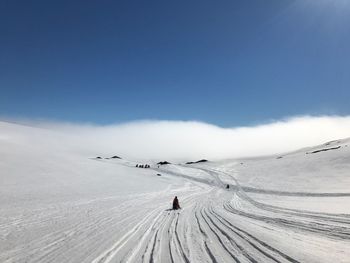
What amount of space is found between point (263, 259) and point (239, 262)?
63 cm

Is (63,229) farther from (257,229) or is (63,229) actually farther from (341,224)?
(341,224)

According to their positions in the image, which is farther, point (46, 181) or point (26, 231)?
point (46, 181)

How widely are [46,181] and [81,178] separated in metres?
8.37

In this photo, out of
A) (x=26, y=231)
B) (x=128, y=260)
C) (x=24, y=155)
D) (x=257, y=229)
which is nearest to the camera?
(x=128, y=260)

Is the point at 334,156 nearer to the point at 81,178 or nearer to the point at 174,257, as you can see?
the point at 81,178

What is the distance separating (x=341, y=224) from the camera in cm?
1383

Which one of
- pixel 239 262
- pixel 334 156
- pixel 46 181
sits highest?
pixel 334 156

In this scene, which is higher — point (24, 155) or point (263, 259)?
point (24, 155)

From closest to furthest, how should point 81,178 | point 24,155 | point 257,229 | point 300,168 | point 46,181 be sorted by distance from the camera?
point 257,229 → point 46,181 → point 81,178 → point 24,155 → point 300,168

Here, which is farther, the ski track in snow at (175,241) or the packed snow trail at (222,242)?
the ski track in snow at (175,241)

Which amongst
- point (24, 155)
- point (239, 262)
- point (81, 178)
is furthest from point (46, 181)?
point (239, 262)

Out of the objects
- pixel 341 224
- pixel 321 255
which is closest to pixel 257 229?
pixel 341 224

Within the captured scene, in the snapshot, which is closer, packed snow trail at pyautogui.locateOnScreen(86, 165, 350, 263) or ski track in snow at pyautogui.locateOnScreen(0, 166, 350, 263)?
packed snow trail at pyautogui.locateOnScreen(86, 165, 350, 263)

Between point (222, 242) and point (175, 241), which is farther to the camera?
point (175, 241)
